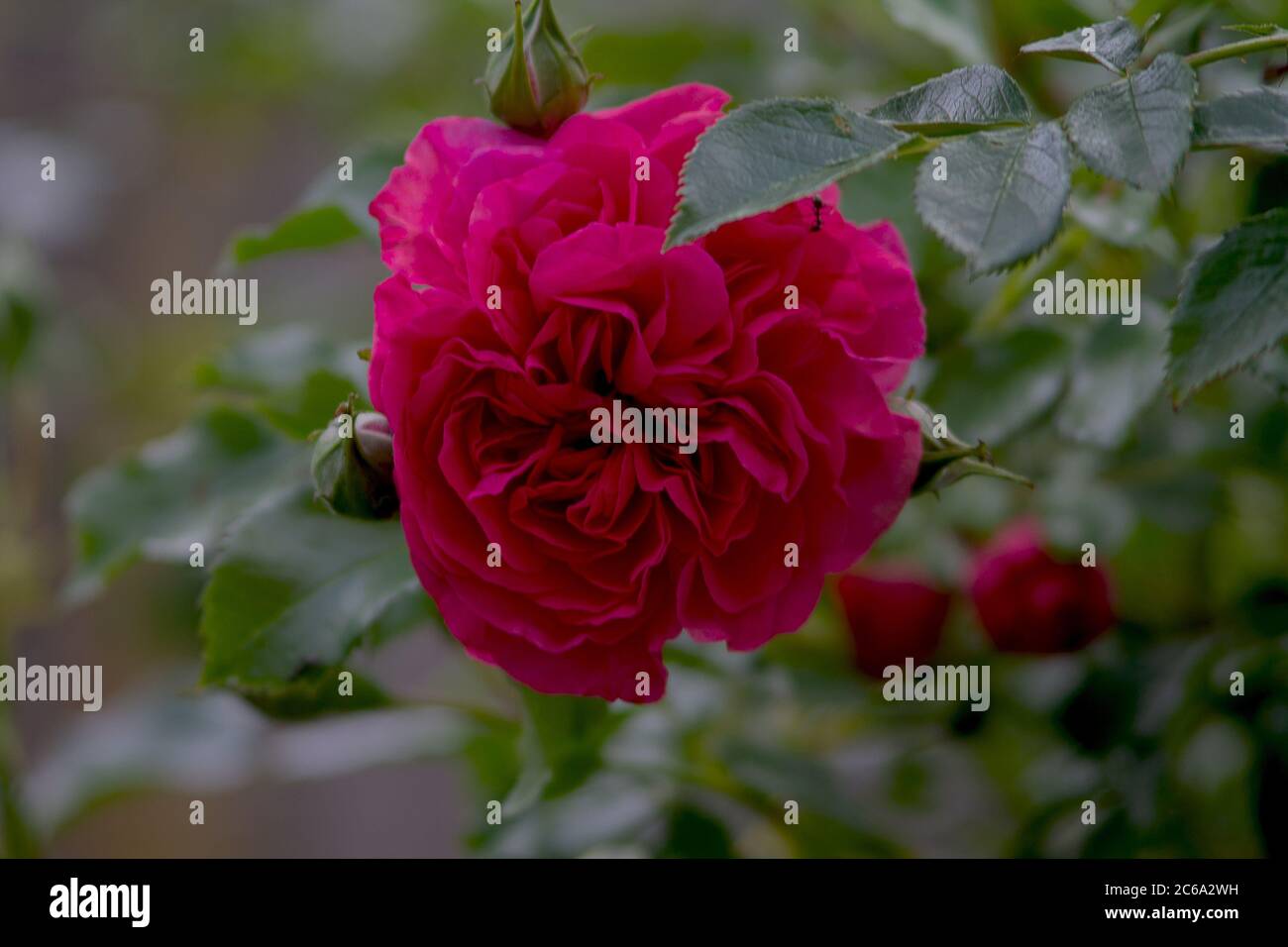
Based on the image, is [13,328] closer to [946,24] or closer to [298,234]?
[298,234]

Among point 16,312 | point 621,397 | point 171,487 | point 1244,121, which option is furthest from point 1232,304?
point 16,312

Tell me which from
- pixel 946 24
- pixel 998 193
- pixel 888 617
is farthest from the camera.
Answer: pixel 888 617

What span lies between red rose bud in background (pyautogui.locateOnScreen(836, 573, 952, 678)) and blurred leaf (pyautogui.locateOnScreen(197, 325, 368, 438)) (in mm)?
282

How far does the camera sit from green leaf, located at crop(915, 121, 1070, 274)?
0.90 ft

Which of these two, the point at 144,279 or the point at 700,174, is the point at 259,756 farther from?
the point at 144,279

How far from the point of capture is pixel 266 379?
0.50m

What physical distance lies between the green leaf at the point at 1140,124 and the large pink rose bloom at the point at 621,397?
0.06 metres

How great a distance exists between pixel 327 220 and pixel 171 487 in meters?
0.15

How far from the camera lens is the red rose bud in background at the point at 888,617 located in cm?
60

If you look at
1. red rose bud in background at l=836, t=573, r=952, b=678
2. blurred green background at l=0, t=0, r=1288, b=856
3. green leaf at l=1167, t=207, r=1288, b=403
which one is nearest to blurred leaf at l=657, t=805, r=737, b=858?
blurred green background at l=0, t=0, r=1288, b=856

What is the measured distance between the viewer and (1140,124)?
11.9 inches

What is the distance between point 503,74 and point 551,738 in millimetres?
215

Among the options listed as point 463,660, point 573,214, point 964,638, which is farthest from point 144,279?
point 573,214

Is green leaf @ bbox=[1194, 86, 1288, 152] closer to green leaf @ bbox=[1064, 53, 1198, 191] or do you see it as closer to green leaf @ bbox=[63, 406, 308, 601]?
green leaf @ bbox=[1064, 53, 1198, 191]
